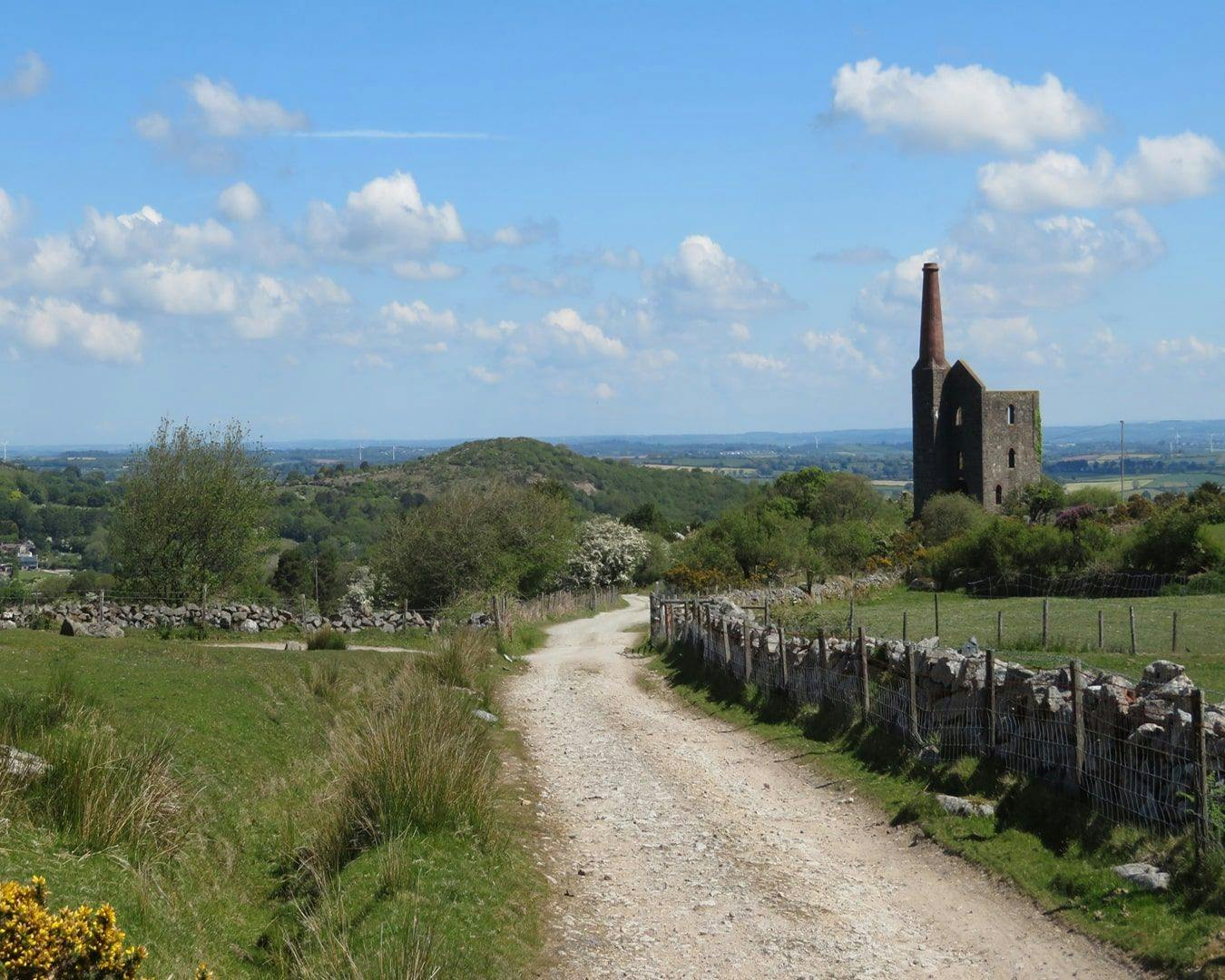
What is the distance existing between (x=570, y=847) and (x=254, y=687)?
23.9ft

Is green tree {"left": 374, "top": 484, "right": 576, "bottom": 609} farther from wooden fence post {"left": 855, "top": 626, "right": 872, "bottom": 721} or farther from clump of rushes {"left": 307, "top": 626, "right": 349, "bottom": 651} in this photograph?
wooden fence post {"left": 855, "top": 626, "right": 872, "bottom": 721}

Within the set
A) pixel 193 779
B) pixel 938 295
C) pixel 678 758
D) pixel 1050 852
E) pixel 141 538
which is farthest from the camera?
pixel 938 295

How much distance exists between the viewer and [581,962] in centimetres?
852

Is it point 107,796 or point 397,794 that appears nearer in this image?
point 107,796

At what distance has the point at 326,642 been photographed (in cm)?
3022

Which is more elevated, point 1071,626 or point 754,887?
point 754,887

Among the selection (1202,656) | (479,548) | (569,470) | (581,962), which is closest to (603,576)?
(479,548)

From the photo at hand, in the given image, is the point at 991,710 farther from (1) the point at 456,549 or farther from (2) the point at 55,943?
(1) the point at 456,549

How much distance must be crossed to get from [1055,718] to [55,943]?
9461mm

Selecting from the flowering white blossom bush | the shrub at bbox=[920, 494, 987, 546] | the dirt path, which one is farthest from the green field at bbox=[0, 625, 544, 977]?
the flowering white blossom bush

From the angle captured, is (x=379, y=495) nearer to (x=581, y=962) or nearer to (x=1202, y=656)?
(x=1202, y=656)

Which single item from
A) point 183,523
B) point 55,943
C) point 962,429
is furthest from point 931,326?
point 55,943

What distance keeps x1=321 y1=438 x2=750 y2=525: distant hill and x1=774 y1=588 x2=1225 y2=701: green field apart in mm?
107322

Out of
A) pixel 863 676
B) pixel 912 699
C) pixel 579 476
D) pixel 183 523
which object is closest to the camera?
pixel 912 699
